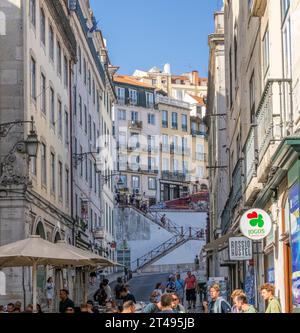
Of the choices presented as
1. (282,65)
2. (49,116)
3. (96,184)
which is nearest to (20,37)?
(49,116)

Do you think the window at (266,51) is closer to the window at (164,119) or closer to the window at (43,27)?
the window at (43,27)

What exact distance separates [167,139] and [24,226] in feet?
99.8

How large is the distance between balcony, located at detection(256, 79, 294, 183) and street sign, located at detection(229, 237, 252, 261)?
128cm

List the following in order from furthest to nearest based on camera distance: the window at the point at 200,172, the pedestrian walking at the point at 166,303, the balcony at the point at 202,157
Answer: the balcony at the point at 202,157
the window at the point at 200,172
the pedestrian walking at the point at 166,303

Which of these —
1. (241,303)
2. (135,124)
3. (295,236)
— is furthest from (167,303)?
(135,124)

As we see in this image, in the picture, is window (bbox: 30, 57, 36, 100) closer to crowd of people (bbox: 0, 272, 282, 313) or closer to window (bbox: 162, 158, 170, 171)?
crowd of people (bbox: 0, 272, 282, 313)

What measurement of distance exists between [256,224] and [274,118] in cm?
220

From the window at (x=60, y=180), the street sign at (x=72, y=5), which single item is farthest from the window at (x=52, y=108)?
the street sign at (x=72, y=5)

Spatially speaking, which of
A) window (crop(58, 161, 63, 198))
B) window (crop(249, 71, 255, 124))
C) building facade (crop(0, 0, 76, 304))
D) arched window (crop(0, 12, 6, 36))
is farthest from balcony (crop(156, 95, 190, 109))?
window (crop(249, 71, 255, 124))

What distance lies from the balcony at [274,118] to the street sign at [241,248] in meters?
1.28

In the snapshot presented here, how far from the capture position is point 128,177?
5828 cm

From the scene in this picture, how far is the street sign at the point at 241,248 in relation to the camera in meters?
17.1

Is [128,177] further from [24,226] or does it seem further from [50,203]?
[24,226]

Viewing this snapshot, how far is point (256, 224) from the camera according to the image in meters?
13.5
